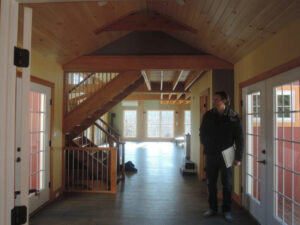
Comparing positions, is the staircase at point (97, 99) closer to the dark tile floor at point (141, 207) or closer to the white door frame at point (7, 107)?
the dark tile floor at point (141, 207)

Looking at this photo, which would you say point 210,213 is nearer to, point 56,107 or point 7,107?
point 7,107

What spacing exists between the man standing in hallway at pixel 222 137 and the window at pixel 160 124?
9814 mm

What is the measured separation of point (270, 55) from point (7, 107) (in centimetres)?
267

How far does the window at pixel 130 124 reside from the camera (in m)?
12.7

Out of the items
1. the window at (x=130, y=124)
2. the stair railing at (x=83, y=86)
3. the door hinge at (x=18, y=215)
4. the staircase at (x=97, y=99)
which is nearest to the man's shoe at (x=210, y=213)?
the staircase at (x=97, y=99)

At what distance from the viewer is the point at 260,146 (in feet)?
9.02

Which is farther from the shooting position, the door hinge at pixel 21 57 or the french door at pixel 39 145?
the french door at pixel 39 145

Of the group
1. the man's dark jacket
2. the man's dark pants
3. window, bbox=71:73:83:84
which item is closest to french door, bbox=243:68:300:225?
the man's dark jacket

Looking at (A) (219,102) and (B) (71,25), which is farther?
(B) (71,25)

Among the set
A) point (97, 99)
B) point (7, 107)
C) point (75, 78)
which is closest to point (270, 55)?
point (7, 107)

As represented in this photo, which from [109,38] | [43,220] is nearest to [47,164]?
[43,220]

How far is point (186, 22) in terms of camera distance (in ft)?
10.0

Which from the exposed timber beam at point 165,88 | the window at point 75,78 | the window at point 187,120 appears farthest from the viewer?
the window at point 187,120

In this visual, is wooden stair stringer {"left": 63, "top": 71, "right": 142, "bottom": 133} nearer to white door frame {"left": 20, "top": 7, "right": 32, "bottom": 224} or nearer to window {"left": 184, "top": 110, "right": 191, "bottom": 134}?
white door frame {"left": 20, "top": 7, "right": 32, "bottom": 224}
